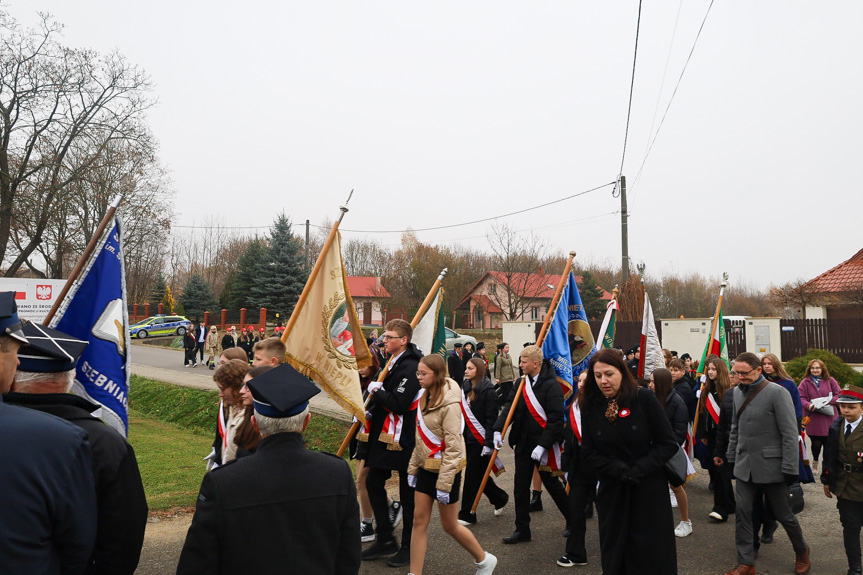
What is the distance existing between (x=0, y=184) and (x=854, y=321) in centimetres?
3072

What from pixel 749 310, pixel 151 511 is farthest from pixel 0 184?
pixel 749 310

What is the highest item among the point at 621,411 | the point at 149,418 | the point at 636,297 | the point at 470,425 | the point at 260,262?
the point at 260,262

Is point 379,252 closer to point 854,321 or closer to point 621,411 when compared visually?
point 854,321

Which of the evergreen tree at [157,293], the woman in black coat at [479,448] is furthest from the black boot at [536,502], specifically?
the evergreen tree at [157,293]

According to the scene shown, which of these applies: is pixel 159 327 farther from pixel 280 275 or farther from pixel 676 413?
pixel 676 413

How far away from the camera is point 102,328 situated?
13.8ft

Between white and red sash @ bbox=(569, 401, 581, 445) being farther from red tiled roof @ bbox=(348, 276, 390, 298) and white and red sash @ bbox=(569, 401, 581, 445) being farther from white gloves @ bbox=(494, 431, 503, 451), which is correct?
red tiled roof @ bbox=(348, 276, 390, 298)

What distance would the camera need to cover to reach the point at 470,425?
7453 mm

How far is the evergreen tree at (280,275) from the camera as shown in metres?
45.8

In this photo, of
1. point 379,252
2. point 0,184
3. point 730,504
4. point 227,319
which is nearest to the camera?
point 730,504

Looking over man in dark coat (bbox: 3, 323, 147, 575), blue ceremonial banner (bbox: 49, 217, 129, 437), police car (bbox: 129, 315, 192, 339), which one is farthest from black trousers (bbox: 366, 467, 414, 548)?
police car (bbox: 129, 315, 192, 339)

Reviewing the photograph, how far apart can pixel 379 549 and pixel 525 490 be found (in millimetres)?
1589

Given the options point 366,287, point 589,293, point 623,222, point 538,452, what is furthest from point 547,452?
point 366,287

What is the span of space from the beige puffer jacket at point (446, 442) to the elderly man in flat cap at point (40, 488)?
3129 mm
